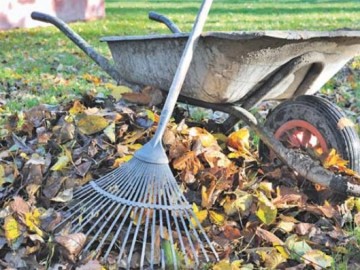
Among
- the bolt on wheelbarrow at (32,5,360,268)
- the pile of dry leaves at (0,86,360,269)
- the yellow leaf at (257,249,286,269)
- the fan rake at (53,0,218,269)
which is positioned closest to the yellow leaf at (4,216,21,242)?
the pile of dry leaves at (0,86,360,269)

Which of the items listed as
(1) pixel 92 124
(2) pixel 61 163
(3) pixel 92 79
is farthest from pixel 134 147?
(3) pixel 92 79

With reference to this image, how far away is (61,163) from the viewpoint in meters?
2.59

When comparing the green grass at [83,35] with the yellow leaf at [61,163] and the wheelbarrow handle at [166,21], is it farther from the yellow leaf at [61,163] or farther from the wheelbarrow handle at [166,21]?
the yellow leaf at [61,163]

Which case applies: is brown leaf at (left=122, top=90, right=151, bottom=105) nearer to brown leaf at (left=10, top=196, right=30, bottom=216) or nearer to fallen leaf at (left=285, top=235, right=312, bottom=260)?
brown leaf at (left=10, top=196, right=30, bottom=216)

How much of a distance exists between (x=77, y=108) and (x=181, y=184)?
0.76 meters

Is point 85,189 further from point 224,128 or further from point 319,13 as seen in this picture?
point 319,13

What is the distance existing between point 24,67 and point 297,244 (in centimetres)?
438

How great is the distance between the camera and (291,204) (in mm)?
2605

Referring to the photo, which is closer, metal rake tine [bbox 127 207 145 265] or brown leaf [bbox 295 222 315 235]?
metal rake tine [bbox 127 207 145 265]

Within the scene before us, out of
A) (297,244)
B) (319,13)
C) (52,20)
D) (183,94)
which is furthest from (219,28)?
(297,244)

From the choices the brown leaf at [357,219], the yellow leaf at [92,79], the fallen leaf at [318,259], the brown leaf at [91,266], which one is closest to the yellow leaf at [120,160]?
the brown leaf at [91,266]

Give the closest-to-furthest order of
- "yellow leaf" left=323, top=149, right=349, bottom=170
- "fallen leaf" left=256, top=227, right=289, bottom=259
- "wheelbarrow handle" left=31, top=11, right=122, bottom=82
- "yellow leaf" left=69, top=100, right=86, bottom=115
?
"fallen leaf" left=256, top=227, right=289, bottom=259 < "yellow leaf" left=323, top=149, right=349, bottom=170 < "yellow leaf" left=69, top=100, right=86, bottom=115 < "wheelbarrow handle" left=31, top=11, right=122, bottom=82

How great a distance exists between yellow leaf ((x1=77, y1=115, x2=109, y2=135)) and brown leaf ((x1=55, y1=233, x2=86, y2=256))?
0.67m

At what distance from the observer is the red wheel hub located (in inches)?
113
